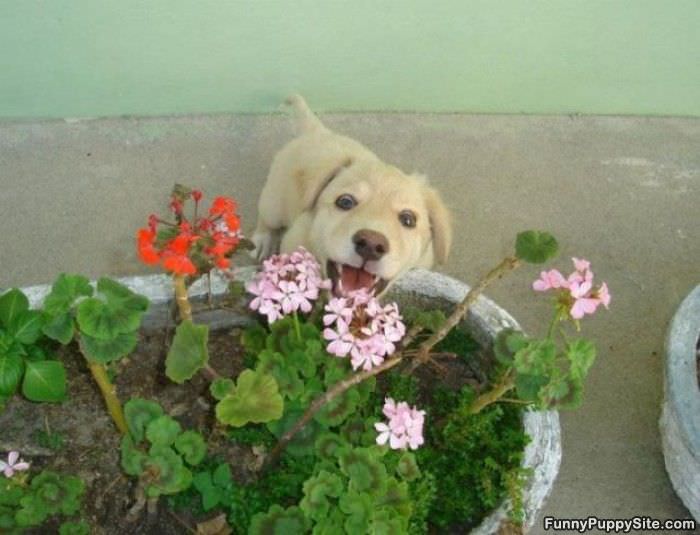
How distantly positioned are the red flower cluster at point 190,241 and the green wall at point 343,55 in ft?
4.58

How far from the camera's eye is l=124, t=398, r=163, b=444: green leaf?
52.6 inches

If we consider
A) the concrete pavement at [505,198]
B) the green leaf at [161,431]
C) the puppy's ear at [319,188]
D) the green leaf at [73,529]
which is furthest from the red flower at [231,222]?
the concrete pavement at [505,198]

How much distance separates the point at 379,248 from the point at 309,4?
1117mm

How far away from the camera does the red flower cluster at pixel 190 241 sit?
1.10 metres

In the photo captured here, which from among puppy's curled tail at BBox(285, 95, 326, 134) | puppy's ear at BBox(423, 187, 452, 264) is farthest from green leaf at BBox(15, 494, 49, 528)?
puppy's curled tail at BBox(285, 95, 326, 134)

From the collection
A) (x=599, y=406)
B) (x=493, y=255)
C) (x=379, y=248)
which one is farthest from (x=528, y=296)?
(x=379, y=248)

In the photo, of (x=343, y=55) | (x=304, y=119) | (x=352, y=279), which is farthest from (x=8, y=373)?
(x=343, y=55)

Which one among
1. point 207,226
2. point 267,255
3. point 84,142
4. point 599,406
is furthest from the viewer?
point 84,142

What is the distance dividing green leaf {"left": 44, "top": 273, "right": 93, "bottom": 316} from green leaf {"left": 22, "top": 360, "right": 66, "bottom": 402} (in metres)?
0.11

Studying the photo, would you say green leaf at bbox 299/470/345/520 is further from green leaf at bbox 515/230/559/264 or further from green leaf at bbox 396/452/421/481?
green leaf at bbox 515/230/559/264

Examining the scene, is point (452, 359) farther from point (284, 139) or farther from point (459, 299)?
point (284, 139)

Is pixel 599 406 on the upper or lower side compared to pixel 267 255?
lower

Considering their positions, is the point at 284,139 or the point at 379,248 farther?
the point at 284,139

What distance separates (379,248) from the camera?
161cm
